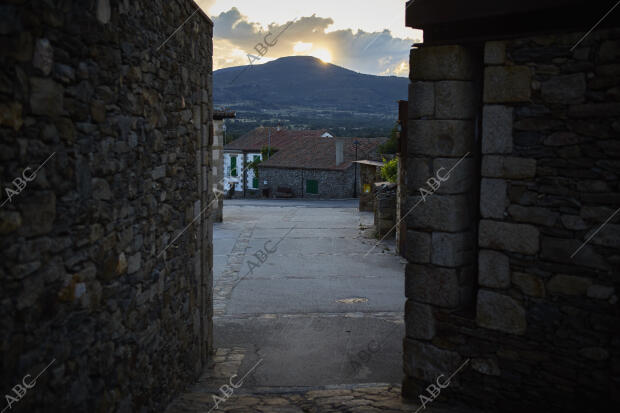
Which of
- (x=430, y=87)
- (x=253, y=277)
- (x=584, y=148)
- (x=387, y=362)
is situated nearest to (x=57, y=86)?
(x=430, y=87)

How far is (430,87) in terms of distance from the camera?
4.73 m

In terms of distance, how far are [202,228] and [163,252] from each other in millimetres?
1522

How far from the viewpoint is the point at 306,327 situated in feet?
26.2

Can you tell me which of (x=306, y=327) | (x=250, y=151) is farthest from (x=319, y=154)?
(x=306, y=327)

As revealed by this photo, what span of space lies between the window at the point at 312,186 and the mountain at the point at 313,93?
79997mm

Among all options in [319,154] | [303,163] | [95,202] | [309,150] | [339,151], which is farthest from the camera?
[309,150]

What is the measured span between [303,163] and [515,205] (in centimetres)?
3488

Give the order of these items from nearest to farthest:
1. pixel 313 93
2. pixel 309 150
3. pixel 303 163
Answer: pixel 303 163
pixel 309 150
pixel 313 93

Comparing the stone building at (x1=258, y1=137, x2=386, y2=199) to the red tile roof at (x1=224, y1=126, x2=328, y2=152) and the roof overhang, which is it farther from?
the roof overhang

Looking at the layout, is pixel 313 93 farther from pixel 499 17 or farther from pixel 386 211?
pixel 499 17

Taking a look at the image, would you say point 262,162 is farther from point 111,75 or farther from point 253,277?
point 111,75

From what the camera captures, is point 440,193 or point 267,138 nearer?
point 440,193

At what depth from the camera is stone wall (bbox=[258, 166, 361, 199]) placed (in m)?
36.8

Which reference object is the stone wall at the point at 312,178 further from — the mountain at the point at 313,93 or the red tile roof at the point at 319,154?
the mountain at the point at 313,93
